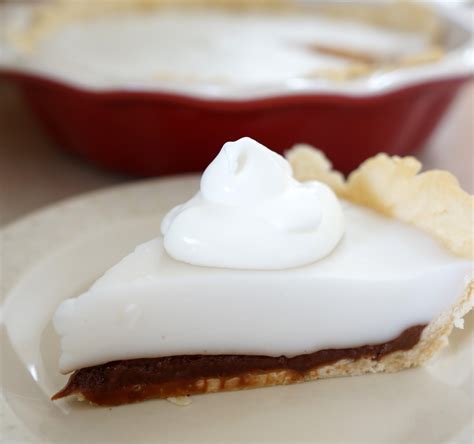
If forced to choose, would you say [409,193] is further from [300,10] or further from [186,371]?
[300,10]

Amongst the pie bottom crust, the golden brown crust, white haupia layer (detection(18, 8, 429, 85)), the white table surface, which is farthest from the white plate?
white haupia layer (detection(18, 8, 429, 85))

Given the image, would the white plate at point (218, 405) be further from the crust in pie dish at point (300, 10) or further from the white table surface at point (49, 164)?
the crust in pie dish at point (300, 10)

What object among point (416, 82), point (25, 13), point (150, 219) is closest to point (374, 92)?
point (416, 82)

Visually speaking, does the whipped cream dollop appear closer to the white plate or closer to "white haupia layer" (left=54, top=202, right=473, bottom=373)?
"white haupia layer" (left=54, top=202, right=473, bottom=373)

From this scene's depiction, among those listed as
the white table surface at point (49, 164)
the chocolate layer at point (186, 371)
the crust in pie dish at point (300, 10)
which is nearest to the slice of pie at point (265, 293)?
the chocolate layer at point (186, 371)

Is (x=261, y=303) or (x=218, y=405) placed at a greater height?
(x=261, y=303)

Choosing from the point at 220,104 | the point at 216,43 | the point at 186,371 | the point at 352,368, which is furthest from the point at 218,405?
the point at 216,43

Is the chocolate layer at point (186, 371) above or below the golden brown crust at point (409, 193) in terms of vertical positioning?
below
